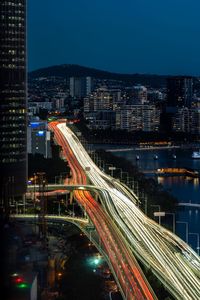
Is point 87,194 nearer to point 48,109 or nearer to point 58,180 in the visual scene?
point 58,180

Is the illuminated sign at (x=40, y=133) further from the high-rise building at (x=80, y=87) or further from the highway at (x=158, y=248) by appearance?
the high-rise building at (x=80, y=87)

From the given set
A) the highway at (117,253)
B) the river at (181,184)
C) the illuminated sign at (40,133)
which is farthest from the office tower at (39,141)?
the highway at (117,253)

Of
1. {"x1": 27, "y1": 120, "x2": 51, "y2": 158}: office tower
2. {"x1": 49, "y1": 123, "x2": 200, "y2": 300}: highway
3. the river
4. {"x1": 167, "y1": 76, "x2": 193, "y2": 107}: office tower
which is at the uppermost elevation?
{"x1": 167, "y1": 76, "x2": 193, "y2": 107}: office tower

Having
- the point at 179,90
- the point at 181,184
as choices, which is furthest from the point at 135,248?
the point at 179,90

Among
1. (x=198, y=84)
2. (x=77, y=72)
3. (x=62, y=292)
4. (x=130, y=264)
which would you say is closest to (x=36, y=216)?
(x=130, y=264)

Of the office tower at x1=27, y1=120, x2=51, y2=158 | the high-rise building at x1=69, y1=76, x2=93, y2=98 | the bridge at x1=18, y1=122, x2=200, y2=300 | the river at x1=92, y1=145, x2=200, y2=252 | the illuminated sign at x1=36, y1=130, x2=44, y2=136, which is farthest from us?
the high-rise building at x1=69, y1=76, x2=93, y2=98

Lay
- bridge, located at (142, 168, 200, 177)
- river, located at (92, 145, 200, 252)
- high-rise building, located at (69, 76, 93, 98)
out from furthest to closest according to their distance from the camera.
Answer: high-rise building, located at (69, 76, 93, 98), bridge, located at (142, 168, 200, 177), river, located at (92, 145, 200, 252)

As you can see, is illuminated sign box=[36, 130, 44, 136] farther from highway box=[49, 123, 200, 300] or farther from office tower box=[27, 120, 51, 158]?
highway box=[49, 123, 200, 300]

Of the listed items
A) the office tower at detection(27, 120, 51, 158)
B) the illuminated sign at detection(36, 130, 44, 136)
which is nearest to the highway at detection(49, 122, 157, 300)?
the office tower at detection(27, 120, 51, 158)
